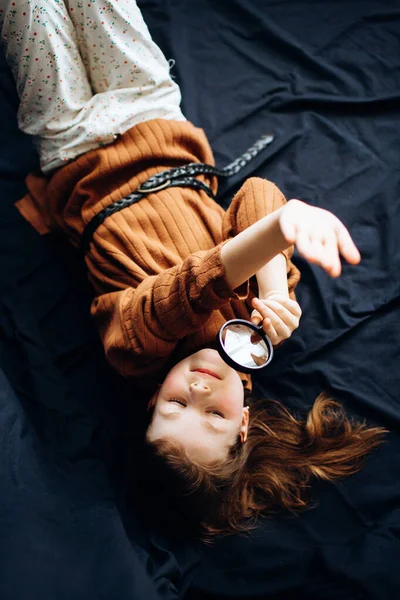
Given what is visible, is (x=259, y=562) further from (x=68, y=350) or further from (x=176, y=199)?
(x=176, y=199)

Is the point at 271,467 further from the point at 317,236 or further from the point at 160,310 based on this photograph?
the point at 317,236

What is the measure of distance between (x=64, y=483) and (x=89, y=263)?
17.2 inches

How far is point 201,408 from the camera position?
1.04 meters

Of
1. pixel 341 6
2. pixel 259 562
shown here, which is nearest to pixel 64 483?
pixel 259 562

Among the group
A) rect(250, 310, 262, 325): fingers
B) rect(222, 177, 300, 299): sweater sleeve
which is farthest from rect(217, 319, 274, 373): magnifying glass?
rect(222, 177, 300, 299): sweater sleeve

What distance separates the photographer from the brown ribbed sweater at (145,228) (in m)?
1.05

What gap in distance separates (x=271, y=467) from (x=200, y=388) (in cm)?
31

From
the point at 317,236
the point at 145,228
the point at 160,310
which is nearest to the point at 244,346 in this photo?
the point at 160,310

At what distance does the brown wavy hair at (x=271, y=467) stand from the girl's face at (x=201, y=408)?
0.14 ft

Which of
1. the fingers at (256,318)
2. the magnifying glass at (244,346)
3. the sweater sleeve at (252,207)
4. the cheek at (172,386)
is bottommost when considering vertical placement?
the cheek at (172,386)

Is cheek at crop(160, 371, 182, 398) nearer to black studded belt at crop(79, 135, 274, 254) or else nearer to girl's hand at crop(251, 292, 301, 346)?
girl's hand at crop(251, 292, 301, 346)

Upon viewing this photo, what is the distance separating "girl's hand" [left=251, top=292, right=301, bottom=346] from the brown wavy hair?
266mm

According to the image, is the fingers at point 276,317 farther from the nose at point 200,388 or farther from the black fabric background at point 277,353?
the black fabric background at point 277,353

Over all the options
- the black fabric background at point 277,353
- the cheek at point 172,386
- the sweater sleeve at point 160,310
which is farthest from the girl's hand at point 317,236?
the black fabric background at point 277,353
